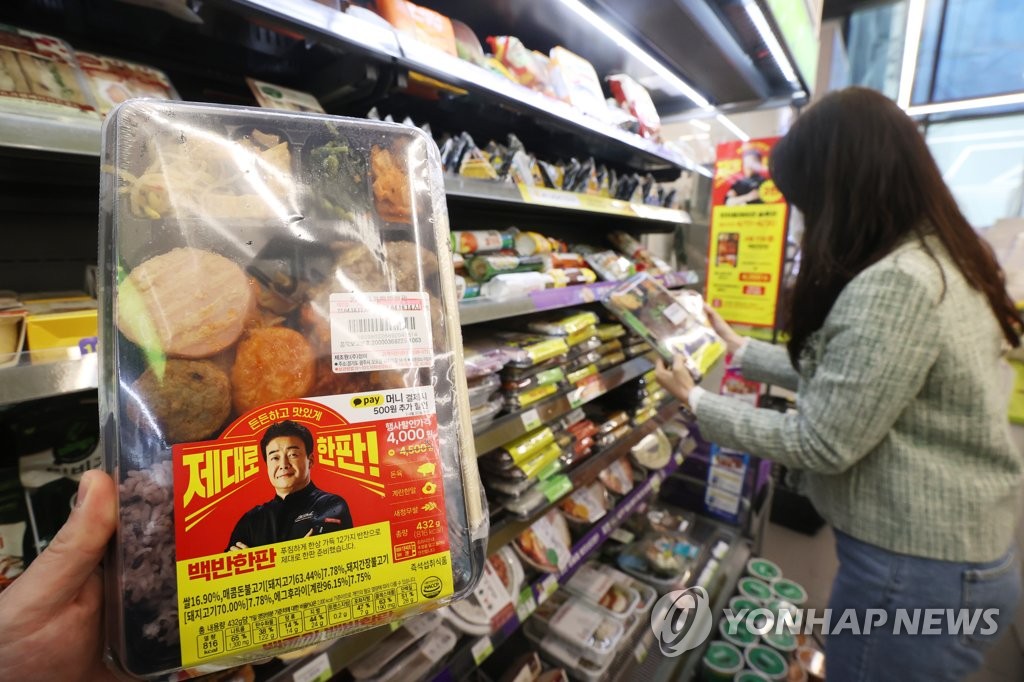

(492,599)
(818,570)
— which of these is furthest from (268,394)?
(818,570)

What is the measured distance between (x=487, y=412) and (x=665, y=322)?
670 millimetres

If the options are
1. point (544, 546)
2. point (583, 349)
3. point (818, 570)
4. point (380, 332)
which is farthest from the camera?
point (818, 570)

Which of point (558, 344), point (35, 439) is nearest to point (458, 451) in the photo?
point (35, 439)

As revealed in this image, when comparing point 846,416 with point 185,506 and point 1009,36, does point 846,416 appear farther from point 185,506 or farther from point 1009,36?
point 1009,36

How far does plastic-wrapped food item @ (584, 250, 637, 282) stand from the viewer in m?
1.67

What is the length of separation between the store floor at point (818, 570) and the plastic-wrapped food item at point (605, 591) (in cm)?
114

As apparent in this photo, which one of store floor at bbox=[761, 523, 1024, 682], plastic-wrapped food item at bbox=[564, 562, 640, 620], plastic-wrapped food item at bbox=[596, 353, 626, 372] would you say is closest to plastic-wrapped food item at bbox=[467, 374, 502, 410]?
plastic-wrapped food item at bbox=[596, 353, 626, 372]

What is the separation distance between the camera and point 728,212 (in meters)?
2.49

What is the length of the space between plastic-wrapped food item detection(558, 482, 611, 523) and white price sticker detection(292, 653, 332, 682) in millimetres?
882

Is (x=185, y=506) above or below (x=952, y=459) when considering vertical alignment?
above

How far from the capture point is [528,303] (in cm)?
115

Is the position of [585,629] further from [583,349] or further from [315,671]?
[315,671]

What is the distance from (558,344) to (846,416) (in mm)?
692

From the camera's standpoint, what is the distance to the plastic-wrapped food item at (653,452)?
192cm
